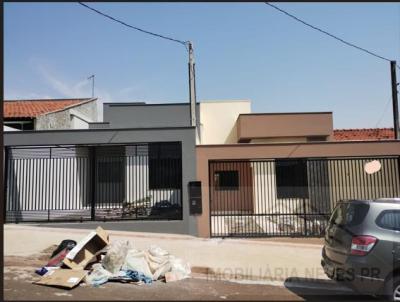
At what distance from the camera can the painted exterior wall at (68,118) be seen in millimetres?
22141

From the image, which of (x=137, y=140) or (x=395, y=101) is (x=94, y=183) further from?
(x=395, y=101)

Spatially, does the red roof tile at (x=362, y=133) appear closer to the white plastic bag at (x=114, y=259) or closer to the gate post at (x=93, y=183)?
the gate post at (x=93, y=183)

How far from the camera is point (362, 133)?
1065 inches

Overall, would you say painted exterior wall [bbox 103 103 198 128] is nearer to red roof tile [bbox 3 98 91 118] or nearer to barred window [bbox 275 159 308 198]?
red roof tile [bbox 3 98 91 118]

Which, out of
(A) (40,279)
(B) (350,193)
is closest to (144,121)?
(B) (350,193)

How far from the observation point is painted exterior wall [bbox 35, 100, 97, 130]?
872 inches

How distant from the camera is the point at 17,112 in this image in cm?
2239

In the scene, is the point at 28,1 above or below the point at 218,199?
above

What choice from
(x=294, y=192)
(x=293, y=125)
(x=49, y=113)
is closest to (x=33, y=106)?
(x=49, y=113)

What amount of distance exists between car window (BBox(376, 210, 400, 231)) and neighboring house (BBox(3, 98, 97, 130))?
62.5 ft

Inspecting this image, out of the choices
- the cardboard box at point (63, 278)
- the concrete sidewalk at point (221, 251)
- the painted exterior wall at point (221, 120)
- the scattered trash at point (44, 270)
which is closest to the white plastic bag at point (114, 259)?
the cardboard box at point (63, 278)

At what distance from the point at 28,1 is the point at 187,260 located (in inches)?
244

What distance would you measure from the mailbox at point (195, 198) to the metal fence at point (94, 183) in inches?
25.6

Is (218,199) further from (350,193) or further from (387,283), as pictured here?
(387,283)
